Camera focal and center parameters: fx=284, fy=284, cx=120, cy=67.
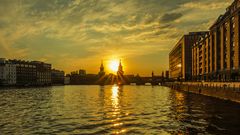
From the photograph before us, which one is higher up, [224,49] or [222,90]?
[224,49]

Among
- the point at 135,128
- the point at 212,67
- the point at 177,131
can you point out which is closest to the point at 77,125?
the point at 135,128

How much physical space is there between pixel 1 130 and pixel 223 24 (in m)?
101

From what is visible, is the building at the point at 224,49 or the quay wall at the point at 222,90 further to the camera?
the building at the point at 224,49

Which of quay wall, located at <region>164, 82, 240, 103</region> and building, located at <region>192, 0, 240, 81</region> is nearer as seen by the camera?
quay wall, located at <region>164, 82, 240, 103</region>

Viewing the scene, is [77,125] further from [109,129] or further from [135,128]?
[135,128]

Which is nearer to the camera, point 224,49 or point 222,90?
point 222,90

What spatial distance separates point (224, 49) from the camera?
367ft

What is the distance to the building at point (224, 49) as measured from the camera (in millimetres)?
95375

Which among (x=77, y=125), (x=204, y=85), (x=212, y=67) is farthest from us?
(x=212, y=67)

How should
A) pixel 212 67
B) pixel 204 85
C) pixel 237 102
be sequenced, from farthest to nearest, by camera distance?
1. pixel 212 67
2. pixel 204 85
3. pixel 237 102

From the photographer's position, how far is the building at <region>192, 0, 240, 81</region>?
313ft

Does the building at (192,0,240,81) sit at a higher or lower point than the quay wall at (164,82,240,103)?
higher

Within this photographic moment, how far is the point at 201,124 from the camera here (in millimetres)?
33344

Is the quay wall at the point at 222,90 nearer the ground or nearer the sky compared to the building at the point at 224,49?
nearer the ground
